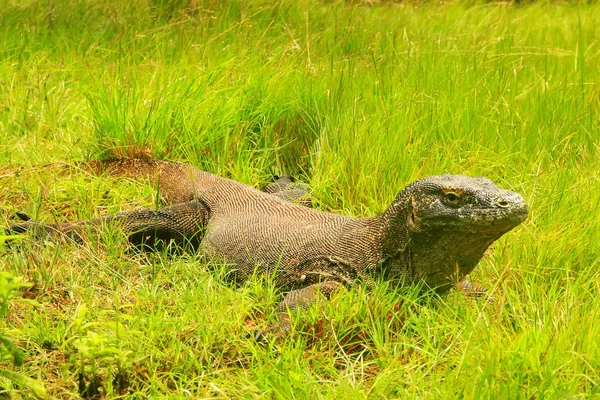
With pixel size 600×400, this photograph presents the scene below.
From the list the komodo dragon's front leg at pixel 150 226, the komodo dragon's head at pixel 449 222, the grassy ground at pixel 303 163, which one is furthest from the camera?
the komodo dragon's front leg at pixel 150 226

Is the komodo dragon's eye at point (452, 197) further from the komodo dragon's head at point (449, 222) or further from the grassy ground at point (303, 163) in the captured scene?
the grassy ground at point (303, 163)

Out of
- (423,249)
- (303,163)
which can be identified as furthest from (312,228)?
(303,163)

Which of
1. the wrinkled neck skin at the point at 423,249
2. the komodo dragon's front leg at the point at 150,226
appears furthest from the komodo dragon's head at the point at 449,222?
the komodo dragon's front leg at the point at 150,226

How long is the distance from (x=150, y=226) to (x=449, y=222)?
1831mm

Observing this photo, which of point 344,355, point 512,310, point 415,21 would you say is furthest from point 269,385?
point 415,21

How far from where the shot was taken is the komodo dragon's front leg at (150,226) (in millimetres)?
4730

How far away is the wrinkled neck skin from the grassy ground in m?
0.11

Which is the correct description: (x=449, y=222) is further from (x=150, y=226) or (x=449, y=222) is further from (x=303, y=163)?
(x=303, y=163)

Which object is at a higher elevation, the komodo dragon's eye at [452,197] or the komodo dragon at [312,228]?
the komodo dragon's eye at [452,197]

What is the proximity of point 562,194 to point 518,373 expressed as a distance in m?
1.62

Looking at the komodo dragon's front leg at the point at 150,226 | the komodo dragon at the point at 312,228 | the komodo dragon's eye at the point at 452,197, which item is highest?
the komodo dragon's eye at the point at 452,197

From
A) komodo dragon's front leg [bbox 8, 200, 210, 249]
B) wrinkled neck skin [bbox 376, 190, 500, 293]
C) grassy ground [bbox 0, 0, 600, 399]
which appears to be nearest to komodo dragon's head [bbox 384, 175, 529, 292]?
wrinkled neck skin [bbox 376, 190, 500, 293]

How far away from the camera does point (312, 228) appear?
4508mm

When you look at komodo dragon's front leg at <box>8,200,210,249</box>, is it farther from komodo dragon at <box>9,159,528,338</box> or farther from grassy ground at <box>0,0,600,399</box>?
grassy ground at <box>0,0,600,399</box>
